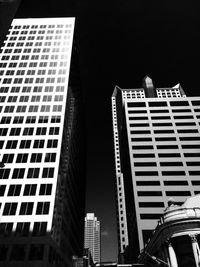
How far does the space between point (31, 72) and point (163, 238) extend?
59.3 metres

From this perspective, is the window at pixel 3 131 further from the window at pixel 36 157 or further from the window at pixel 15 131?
the window at pixel 36 157

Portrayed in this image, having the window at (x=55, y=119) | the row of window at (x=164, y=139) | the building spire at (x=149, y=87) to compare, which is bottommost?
the window at (x=55, y=119)

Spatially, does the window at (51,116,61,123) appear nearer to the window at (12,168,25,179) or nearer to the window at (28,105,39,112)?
the window at (28,105,39,112)

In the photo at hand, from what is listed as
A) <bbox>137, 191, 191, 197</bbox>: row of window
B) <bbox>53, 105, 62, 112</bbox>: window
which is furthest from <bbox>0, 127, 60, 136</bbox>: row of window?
<bbox>137, 191, 191, 197</bbox>: row of window

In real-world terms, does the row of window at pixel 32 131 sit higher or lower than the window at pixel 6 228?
higher

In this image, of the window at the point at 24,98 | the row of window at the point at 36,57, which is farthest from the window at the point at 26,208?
the row of window at the point at 36,57

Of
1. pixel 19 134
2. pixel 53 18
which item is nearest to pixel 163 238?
pixel 19 134

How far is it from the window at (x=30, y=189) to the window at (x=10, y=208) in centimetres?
316

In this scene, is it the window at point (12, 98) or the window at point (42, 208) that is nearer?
the window at point (42, 208)

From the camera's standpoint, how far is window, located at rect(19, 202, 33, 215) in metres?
47.6

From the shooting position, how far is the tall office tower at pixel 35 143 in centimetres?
4525

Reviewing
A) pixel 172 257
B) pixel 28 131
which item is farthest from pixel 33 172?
pixel 172 257

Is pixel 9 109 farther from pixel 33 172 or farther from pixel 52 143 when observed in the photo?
pixel 33 172

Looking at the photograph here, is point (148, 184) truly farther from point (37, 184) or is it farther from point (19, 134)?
point (19, 134)
